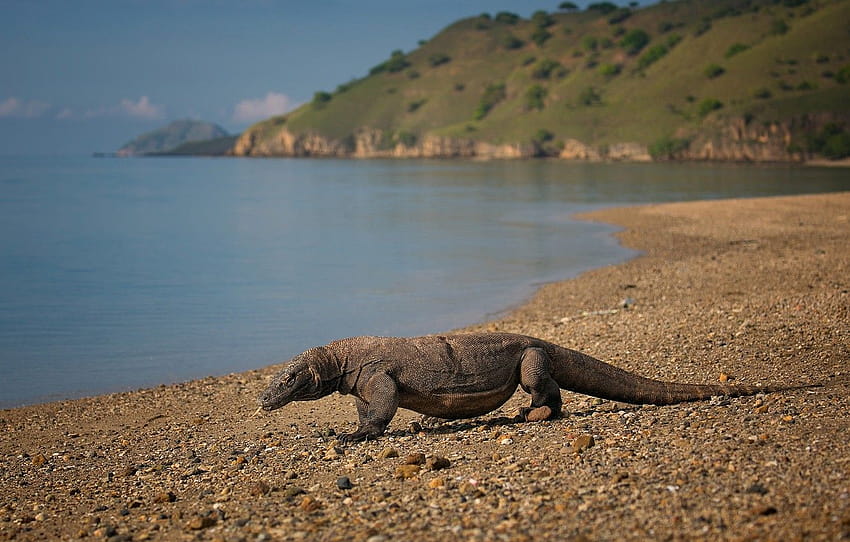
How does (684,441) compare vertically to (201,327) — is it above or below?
above

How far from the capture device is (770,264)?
25172 mm

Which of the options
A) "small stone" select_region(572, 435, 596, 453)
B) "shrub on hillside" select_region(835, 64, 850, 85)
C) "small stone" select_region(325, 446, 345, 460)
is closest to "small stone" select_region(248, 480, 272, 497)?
"small stone" select_region(325, 446, 345, 460)

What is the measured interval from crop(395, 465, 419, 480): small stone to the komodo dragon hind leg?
2185mm

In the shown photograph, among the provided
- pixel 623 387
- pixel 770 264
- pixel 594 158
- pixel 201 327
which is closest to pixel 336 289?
pixel 201 327

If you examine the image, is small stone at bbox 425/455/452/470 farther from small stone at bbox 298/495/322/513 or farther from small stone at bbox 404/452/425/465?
small stone at bbox 298/495/322/513

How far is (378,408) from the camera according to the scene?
10.2 m

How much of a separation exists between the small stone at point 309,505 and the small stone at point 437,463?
121cm

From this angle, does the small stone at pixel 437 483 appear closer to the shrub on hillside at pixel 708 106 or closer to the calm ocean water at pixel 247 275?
the calm ocean water at pixel 247 275

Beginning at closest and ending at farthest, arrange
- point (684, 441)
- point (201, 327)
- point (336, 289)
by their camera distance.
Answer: point (684, 441) < point (201, 327) < point (336, 289)

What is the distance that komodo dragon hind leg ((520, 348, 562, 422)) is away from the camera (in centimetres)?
1036

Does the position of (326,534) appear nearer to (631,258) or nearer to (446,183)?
(631,258)

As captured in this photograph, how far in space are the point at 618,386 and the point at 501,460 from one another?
244cm

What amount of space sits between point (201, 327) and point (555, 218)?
35.9 metres

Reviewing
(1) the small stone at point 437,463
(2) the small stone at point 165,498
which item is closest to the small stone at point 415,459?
(1) the small stone at point 437,463
